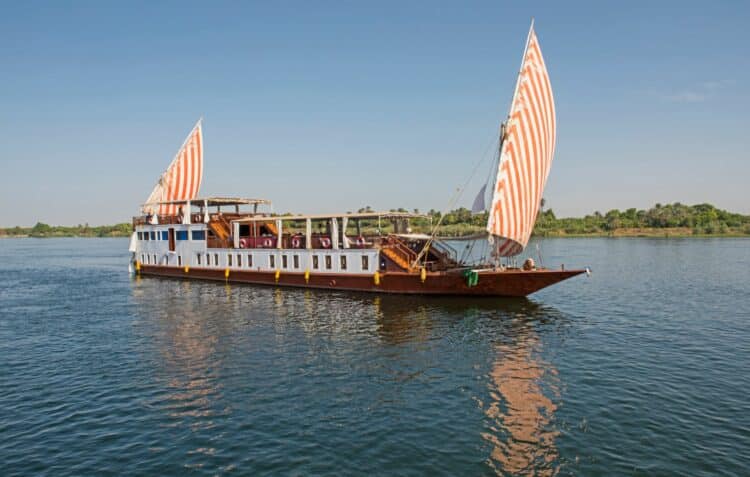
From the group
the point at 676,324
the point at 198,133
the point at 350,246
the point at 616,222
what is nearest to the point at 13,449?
the point at 350,246

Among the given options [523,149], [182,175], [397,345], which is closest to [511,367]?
[397,345]

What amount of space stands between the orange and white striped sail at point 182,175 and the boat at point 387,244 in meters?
4.92

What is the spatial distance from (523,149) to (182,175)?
162 ft

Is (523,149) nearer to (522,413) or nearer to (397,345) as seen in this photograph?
(397,345)

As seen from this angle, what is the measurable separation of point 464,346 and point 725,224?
165358mm

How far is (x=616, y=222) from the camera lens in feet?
531

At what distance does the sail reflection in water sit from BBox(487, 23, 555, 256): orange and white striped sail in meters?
11.5

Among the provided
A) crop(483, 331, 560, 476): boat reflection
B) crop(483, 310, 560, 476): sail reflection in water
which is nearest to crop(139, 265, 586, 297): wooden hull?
crop(483, 310, 560, 476): sail reflection in water

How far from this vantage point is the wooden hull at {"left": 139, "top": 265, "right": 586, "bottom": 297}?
1314 inches

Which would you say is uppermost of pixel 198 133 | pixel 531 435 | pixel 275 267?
pixel 198 133

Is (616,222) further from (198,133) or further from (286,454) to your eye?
(286,454)

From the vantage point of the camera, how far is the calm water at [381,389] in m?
12.9

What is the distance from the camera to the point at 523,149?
3206cm

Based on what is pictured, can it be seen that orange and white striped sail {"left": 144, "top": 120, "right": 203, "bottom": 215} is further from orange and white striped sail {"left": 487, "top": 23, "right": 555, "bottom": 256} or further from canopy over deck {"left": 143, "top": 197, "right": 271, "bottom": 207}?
orange and white striped sail {"left": 487, "top": 23, "right": 555, "bottom": 256}
